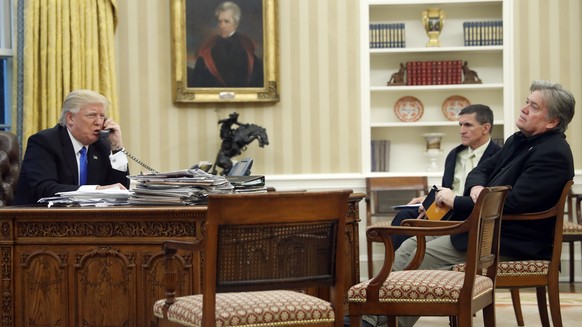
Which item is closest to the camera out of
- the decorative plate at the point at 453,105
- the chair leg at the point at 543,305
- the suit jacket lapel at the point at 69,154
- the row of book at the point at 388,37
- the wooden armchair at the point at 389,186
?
the chair leg at the point at 543,305

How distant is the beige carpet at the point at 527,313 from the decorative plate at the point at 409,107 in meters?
1.95

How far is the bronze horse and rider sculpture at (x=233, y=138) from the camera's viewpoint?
7371 mm

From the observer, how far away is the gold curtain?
280 inches

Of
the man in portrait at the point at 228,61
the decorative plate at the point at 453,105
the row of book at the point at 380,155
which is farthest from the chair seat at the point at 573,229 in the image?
the man in portrait at the point at 228,61

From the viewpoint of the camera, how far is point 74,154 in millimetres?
4859

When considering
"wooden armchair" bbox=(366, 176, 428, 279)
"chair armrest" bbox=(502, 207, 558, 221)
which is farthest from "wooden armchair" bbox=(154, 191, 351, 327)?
"wooden armchair" bbox=(366, 176, 428, 279)

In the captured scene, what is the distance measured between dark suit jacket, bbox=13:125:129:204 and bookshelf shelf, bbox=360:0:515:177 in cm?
340

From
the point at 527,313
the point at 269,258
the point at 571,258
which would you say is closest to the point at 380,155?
the point at 571,258

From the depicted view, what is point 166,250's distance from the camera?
10.9 ft

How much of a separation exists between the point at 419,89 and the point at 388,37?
0.51m

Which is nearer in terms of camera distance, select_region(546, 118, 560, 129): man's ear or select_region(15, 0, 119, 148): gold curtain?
select_region(546, 118, 560, 129): man's ear

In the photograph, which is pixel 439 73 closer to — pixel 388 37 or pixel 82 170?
pixel 388 37

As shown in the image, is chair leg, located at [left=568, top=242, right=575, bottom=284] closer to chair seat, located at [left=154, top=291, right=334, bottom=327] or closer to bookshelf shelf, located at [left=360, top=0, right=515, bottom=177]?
bookshelf shelf, located at [left=360, top=0, right=515, bottom=177]

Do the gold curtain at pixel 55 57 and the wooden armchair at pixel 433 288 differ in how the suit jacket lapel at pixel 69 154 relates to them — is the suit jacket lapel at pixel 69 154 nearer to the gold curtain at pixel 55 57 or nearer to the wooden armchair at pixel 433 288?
the wooden armchair at pixel 433 288
